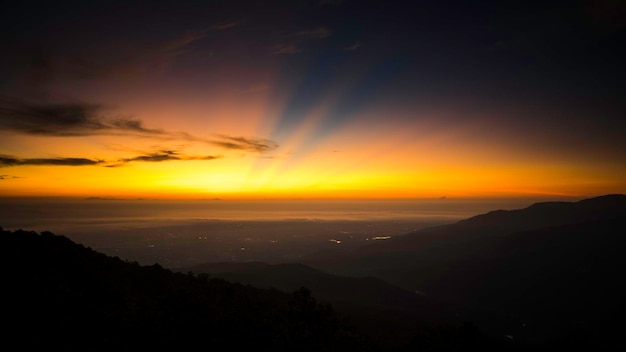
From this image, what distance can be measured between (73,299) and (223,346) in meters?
13.8

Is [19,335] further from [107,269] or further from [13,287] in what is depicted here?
[107,269]

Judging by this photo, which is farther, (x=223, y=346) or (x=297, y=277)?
(x=297, y=277)

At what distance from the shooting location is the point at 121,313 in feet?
95.3

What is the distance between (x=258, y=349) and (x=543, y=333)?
653ft

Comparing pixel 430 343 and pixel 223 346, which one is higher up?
pixel 223 346

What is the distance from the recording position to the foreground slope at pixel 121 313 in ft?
79.1

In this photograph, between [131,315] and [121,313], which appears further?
[131,315]

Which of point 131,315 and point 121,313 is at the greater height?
point 121,313

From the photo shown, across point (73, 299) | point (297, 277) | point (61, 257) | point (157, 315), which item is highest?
point (61, 257)

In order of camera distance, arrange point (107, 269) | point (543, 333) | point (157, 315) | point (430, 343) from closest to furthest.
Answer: point (157, 315), point (430, 343), point (107, 269), point (543, 333)

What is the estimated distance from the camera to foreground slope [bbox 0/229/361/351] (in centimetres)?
2411

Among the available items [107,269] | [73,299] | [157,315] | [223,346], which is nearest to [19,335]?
[73,299]

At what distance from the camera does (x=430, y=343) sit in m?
39.6

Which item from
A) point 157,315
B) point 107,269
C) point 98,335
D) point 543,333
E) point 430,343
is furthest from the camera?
point 543,333
